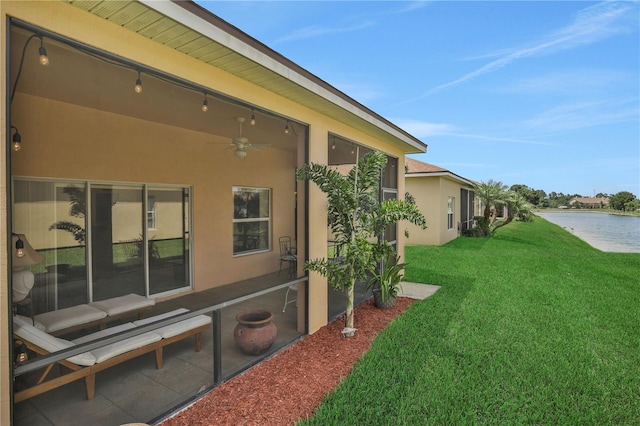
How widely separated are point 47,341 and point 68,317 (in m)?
1.69

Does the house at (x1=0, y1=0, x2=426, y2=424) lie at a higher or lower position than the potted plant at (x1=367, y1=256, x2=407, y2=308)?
higher

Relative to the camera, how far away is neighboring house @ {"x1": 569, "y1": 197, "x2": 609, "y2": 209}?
343 feet

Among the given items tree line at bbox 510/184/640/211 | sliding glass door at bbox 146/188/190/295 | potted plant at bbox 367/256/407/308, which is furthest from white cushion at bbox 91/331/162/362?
tree line at bbox 510/184/640/211

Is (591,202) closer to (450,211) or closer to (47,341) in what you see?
(450,211)

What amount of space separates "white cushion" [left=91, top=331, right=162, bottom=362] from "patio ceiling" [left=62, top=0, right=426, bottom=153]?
2685mm

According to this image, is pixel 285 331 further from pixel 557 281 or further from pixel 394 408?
pixel 557 281

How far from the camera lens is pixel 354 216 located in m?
4.79

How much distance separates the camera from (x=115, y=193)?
5762mm

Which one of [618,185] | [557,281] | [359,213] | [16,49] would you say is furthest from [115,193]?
[618,185]

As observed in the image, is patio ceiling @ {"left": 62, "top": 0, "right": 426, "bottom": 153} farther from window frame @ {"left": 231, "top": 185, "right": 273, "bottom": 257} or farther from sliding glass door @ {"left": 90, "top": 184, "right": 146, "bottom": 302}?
window frame @ {"left": 231, "top": 185, "right": 273, "bottom": 257}

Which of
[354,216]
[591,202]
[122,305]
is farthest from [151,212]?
[591,202]

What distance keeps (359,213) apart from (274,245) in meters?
4.70

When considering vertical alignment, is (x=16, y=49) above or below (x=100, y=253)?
above

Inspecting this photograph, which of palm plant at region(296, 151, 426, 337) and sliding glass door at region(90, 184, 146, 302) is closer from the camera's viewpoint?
palm plant at region(296, 151, 426, 337)
